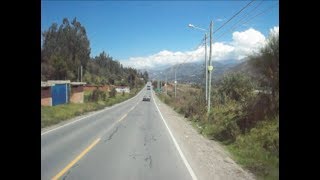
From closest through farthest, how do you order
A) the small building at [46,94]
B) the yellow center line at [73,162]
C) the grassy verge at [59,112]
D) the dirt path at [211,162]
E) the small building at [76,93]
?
the yellow center line at [73,162], the dirt path at [211,162], the grassy verge at [59,112], the small building at [46,94], the small building at [76,93]

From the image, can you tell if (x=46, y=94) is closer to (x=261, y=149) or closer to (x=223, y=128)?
(x=223, y=128)

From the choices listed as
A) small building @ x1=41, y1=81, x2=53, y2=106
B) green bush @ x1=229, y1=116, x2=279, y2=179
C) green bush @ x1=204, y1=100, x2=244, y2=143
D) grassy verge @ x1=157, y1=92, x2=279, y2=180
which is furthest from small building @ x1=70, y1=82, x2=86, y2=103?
green bush @ x1=229, y1=116, x2=279, y2=179

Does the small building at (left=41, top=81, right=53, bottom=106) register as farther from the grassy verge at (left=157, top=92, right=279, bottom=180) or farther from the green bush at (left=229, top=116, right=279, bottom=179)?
the green bush at (left=229, top=116, right=279, bottom=179)

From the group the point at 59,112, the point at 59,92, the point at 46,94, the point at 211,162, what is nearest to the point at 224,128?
the point at 211,162

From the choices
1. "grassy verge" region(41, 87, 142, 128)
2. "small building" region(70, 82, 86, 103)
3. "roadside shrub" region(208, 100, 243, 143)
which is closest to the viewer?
"roadside shrub" region(208, 100, 243, 143)

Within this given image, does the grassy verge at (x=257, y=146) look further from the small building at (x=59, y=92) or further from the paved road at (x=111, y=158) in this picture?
the small building at (x=59, y=92)

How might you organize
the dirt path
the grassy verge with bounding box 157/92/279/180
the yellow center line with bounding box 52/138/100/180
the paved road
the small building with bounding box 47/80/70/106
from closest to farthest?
the yellow center line with bounding box 52/138/100/180, the paved road, the dirt path, the grassy verge with bounding box 157/92/279/180, the small building with bounding box 47/80/70/106

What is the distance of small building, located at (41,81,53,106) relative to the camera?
4331 centimetres

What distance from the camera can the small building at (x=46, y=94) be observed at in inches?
1705

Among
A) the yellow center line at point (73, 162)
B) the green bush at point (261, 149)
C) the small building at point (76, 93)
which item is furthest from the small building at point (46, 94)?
the green bush at point (261, 149)

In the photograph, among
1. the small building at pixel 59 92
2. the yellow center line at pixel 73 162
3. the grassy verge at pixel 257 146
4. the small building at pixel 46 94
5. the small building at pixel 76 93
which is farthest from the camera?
the small building at pixel 76 93

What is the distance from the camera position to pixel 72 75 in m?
99.1

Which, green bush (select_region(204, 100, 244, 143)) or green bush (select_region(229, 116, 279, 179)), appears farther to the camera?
green bush (select_region(204, 100, 244, 143))

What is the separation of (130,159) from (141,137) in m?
6.94
